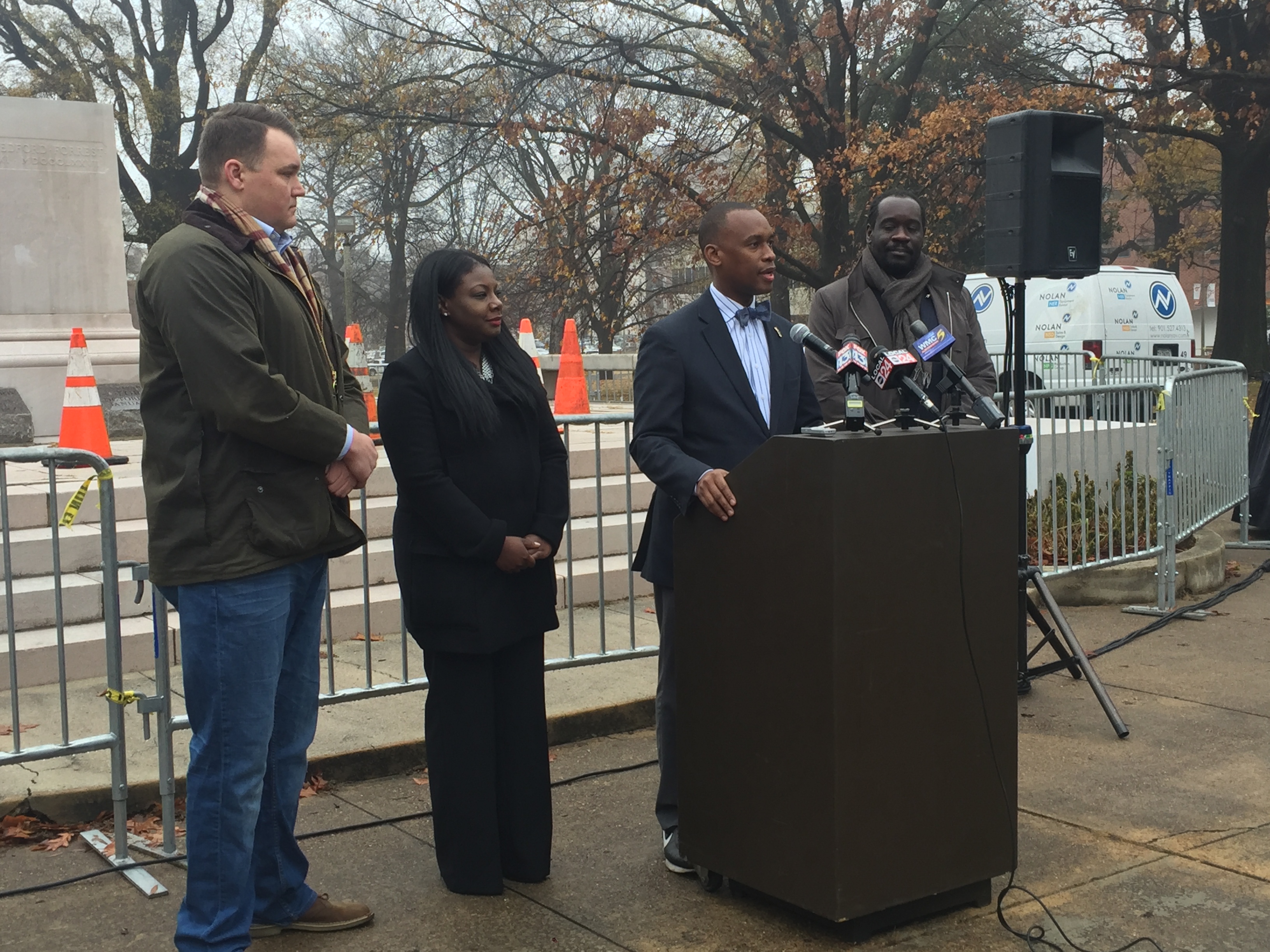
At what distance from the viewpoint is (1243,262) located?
2345 cm

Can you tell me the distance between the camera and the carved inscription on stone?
11.0 m

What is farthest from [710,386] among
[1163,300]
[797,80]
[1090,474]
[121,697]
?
[797,80]

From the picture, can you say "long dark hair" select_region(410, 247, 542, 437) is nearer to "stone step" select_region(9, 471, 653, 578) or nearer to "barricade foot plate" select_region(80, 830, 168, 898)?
"barricade foot plate" select_region(80, 830, 168, 898)

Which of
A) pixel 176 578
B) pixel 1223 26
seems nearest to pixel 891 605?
pixel 176 578

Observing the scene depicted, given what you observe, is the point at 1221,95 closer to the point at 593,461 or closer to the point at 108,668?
the point at 593,461

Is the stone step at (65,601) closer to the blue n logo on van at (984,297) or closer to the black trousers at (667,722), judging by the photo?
the black trousers at (667,722)

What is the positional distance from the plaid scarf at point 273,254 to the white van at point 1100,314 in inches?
586

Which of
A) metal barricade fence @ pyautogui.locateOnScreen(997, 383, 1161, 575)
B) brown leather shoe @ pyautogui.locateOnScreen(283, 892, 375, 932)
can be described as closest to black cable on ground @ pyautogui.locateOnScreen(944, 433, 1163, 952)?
brown leather shoe @ pyautogui.locateOnScreen(283, 892, 375, 932)

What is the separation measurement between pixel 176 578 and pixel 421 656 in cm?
336

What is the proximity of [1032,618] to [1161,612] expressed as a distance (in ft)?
7.77

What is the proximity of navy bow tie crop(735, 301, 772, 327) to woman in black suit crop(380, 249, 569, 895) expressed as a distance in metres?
0.69

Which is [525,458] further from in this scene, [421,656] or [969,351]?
[421,656]

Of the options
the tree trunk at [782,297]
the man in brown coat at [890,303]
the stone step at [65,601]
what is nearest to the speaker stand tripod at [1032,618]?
the man in brown coat at [890,303]

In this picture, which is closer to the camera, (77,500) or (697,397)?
(697,397)
